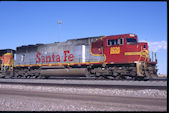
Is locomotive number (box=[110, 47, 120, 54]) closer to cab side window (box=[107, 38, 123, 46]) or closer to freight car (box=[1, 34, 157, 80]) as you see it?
freight car (box=[1, 34, 157, 80])

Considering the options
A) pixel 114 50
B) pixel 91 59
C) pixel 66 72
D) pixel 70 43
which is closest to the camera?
pixel 114 50

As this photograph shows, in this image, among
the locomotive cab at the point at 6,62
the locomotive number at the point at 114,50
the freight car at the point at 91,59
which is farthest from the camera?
the locomotive cab at the point at 6,62

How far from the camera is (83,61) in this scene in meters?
17.2

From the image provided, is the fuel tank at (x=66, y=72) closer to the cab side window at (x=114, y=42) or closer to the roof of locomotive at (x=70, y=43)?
the roof of locomotive at (x=70, y=43)

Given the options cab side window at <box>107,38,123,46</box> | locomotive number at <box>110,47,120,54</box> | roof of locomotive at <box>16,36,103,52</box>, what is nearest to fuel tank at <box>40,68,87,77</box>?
roof of locomotive at <box>16,36,103,52</box>

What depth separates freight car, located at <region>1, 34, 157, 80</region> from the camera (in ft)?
48.3

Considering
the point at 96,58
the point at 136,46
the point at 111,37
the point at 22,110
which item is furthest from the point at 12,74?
the point at 22,110

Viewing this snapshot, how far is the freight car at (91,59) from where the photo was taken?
14711 millimetres

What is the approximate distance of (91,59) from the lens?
1675cm

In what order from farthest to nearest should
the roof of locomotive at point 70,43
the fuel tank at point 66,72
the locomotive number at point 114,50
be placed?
the roof of locomotive at point 70,43, the fuel tank at point 66,72, the locomotive number at point 114,50

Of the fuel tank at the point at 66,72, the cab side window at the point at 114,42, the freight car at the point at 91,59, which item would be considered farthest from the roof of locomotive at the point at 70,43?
the fuel tank at the point at 66,72

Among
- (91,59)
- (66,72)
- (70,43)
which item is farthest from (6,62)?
(91,59)

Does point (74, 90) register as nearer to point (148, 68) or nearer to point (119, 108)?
point (119, 108)

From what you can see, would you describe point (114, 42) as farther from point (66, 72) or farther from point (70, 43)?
point (66, 72)
